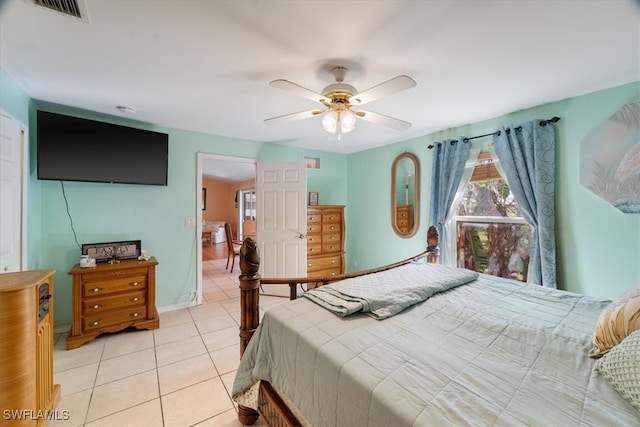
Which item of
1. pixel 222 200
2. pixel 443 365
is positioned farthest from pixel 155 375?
pixel 222 200

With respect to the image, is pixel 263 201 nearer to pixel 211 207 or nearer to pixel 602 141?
pixel 602 141

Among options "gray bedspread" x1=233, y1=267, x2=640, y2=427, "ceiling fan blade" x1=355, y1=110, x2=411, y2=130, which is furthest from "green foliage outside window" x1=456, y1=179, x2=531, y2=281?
"ceiling fan blade" x1=355, y1=110, x2=411, y2=130

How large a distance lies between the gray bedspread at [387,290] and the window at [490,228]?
1.24m

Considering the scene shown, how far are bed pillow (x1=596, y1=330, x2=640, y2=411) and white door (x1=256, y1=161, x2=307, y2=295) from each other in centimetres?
311

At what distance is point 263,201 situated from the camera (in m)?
3.80

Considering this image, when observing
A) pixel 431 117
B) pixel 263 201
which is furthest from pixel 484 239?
pixel 263 201

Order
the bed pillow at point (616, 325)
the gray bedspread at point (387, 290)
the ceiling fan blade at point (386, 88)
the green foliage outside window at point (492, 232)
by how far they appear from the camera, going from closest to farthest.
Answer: the bed pillow at point (616, 325) → the gray bedspread at point (387, 290) → the ceiling fan blade at point (386, 88) → the green foliage outside window at point (492, 232)

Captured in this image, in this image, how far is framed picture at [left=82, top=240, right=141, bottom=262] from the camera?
8.68 feet

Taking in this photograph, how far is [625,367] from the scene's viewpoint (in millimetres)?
813

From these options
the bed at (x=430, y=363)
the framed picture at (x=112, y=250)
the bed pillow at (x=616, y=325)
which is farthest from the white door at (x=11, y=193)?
the bed pillow at (x=616, y=325)

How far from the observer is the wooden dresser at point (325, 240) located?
13.3ft

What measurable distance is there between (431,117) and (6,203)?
12.6 ft

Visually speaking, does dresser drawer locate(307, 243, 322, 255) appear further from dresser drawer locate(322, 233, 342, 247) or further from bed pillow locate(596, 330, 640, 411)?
bed pillow locate(596, 330, 640, 411)

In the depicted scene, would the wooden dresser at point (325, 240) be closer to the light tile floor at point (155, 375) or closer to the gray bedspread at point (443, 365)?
the light tile floor at point (155, 375)
